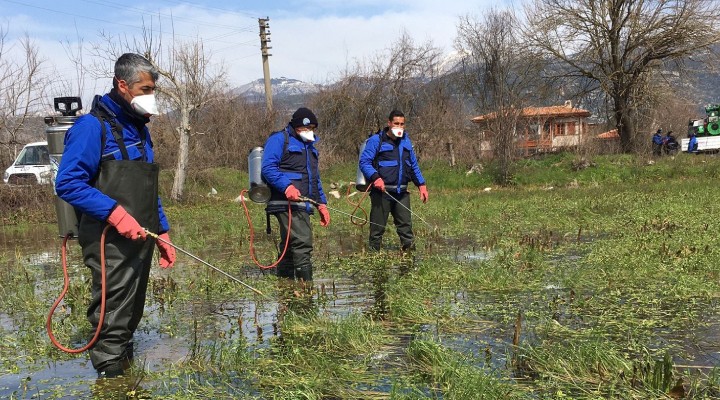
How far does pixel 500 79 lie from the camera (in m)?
22.2

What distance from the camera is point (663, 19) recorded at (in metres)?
26.4

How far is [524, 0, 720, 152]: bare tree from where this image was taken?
26.2 m

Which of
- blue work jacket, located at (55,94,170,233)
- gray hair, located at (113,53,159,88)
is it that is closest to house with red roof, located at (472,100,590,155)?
gray hair, located at (113,53,159,88)

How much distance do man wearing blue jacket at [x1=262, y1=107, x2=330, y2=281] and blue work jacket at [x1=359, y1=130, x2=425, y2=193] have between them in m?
1.59

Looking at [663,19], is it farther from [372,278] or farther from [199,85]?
[372,278]

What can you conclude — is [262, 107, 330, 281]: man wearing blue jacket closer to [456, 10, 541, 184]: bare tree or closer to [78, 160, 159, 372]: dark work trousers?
[78, 160, 159, 372]: dark work trousers

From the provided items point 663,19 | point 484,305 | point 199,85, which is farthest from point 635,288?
point 663,19

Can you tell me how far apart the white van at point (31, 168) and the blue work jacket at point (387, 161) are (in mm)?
11999

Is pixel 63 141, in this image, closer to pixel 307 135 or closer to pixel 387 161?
pixel 307 135

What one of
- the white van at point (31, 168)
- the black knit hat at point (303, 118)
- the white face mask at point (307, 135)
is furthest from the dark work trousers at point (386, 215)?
the white van at point (31, 168)

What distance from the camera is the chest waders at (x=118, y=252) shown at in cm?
393

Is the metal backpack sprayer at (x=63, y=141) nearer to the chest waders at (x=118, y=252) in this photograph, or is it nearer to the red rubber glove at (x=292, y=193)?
the chest waders at (x=118, y=252)

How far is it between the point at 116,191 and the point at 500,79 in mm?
19870

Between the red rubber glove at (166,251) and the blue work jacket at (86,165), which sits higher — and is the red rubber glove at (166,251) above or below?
below
